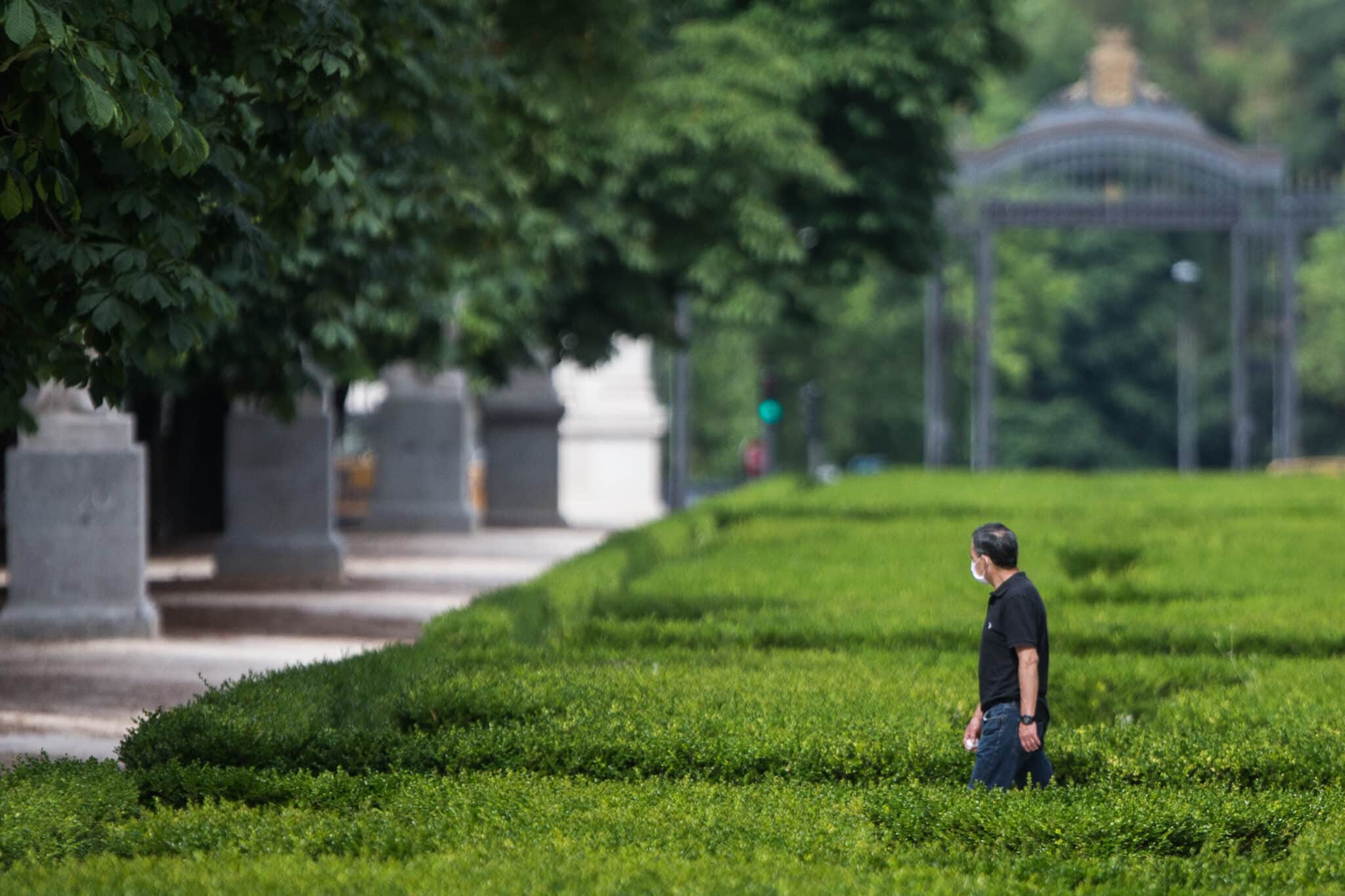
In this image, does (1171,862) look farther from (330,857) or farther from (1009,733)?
(330,857)

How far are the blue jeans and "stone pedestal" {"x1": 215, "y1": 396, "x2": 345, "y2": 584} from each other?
1465 centimetres

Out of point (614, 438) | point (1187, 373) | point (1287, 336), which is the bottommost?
point (614, 438)

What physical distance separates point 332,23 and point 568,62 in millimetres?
7260

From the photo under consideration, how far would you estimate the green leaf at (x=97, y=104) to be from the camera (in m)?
7.33

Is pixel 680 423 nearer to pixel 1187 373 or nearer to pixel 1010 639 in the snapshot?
pixel 1010 639

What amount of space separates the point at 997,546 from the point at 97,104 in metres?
3.53

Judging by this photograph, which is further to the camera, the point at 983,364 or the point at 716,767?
the point at 983,364

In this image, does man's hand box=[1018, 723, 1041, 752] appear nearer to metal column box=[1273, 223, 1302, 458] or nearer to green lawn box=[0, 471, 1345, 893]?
green lawn box=[0, 471, 1345, 893]

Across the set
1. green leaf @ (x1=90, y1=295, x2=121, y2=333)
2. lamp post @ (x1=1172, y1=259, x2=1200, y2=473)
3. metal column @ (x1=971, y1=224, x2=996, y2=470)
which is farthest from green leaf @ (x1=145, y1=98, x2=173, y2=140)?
lamp post @ (x1=1172, y1=259, x2=1200, y2=473)

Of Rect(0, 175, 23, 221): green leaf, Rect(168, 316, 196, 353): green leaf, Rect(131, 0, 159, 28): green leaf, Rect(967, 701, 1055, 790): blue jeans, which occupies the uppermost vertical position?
Rect(131, 0, 159, 28): green leaf

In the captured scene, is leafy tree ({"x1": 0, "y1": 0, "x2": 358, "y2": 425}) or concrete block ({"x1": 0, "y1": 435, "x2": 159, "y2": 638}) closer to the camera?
leafy tree ({"x1": 0, "y1": 0, "x2": 358, "y2": 425})

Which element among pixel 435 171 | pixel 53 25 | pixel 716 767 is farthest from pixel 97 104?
pixel 435 171

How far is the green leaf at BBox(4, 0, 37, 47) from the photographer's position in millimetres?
7020

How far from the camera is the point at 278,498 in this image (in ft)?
72.6
